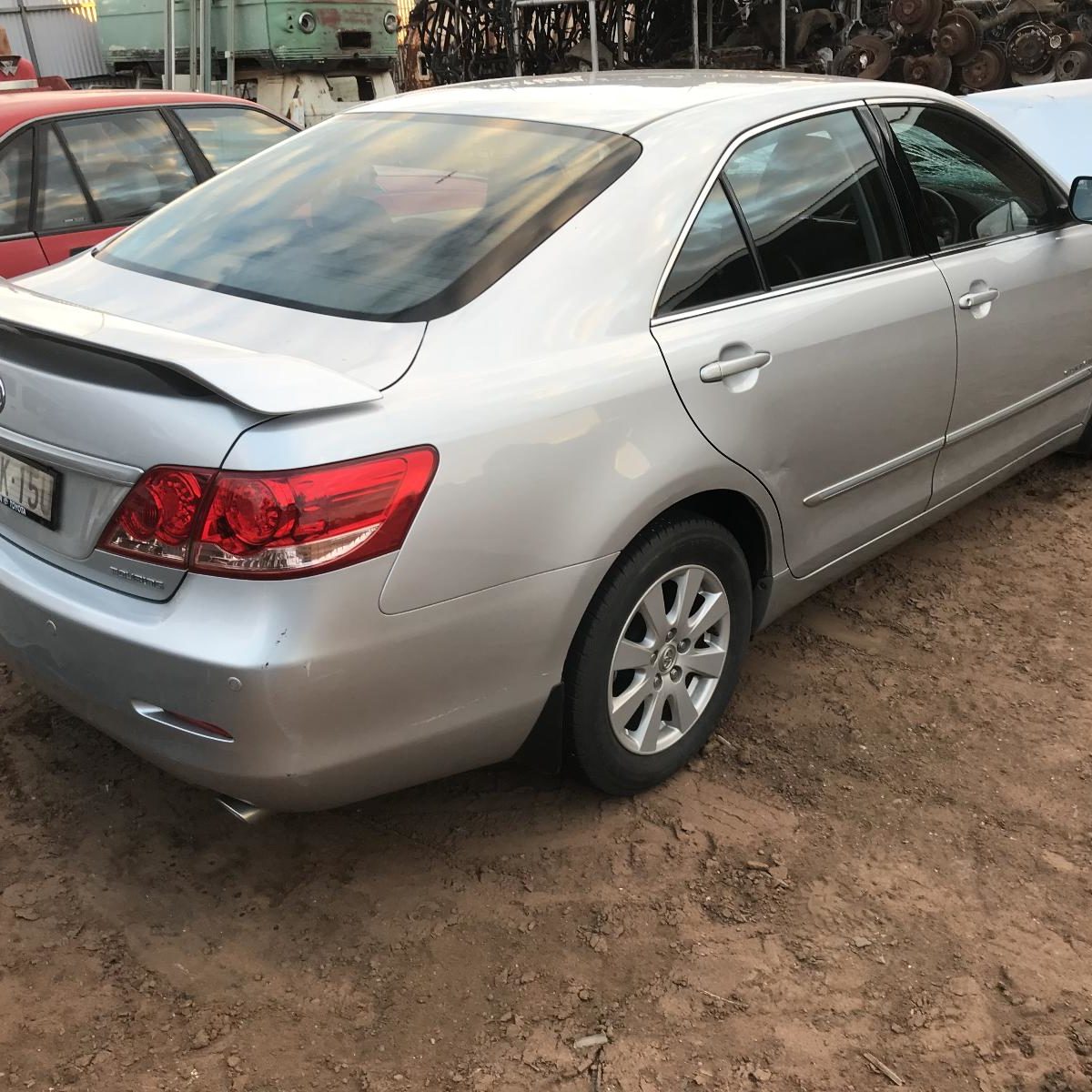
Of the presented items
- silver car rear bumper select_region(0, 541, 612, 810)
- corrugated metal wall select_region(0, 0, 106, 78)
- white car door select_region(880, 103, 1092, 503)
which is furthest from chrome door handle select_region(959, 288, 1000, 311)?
corrugated metal wall select_region(0, 0, 106, 78)

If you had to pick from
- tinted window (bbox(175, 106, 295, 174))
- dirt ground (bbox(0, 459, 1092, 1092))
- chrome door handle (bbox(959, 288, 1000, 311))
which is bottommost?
dirt ground (bbox(0, 459, 1092, 1092))

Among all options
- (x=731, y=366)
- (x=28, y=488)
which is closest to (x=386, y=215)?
(x=731, y=366)

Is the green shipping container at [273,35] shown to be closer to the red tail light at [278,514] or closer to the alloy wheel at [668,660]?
the alloy wheel at [668,660]

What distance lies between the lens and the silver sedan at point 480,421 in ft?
6.10

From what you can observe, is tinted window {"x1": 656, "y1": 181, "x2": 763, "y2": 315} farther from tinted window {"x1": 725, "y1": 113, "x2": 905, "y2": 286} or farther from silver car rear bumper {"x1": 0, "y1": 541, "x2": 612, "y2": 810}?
silver car rear bumper {"x1": 0, "y1": 541, "x2": 612, "y2": 810}

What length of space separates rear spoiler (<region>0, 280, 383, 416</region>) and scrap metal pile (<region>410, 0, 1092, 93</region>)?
40.6 ft

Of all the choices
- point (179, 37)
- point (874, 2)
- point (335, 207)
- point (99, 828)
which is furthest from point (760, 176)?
point (874, 2)

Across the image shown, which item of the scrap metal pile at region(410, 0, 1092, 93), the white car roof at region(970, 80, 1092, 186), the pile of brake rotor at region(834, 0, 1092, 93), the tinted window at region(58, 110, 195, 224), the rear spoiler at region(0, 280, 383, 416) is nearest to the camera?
the rear spoiler at region(0, 280, 383, 416)

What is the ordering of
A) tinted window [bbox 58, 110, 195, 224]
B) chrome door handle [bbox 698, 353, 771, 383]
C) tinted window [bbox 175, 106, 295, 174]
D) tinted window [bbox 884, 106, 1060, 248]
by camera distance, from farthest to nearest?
tinted window [bbox 175, 106, 295, 174], tinted window [bbox 58, 110, 195, 224], tinted window [bbox 884, 106, 1060, 248], chrome door handle [bbox 698, 353, 771, 383]

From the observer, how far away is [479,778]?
8.99ft

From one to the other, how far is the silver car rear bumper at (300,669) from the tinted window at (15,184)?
296cm

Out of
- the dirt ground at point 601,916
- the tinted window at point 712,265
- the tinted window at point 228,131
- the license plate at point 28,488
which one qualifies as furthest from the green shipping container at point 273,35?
the license plate at point 28,488

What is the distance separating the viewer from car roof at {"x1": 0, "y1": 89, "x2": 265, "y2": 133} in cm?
472

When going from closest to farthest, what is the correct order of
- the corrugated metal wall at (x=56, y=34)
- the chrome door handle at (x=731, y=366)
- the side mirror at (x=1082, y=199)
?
the chrome door handle at (x=731, y=366) → the side mirror at (x=1082, y=199) → the corrugated metal wall at (x=56, y=34)
